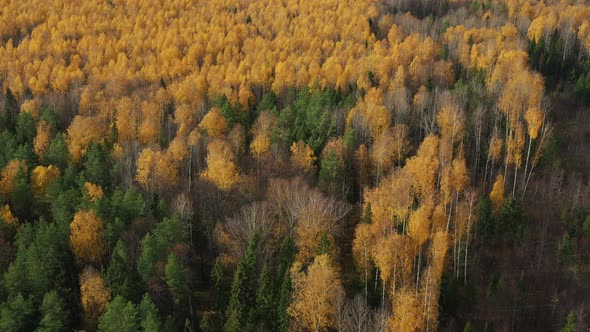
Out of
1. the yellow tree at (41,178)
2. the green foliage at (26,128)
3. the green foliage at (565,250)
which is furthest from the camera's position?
the green foliage at (26,128)

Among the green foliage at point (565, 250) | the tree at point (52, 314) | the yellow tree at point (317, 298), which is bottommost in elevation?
the green foliage at point (565, 250)

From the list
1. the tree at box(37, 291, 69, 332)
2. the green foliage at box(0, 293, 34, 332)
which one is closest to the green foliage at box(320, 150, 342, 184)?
the tree at box(37, 291, 69, 332)

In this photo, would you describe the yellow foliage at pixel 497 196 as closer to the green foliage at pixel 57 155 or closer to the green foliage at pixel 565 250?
the green foliage at pixel 565 250

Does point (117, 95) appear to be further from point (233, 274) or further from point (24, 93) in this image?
point (233, 274)

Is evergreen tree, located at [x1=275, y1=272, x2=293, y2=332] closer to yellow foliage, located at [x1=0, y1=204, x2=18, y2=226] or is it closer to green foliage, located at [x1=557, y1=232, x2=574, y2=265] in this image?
yellow foliage, located at [x1=0, y1=204, x2=18, y2=226]

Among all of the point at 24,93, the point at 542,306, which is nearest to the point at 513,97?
the point at 542,306

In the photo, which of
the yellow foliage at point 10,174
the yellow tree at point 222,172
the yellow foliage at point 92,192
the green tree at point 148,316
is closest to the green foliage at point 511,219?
the yellow tree at point 222,172

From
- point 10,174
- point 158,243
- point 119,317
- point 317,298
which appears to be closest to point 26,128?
point 10,174
